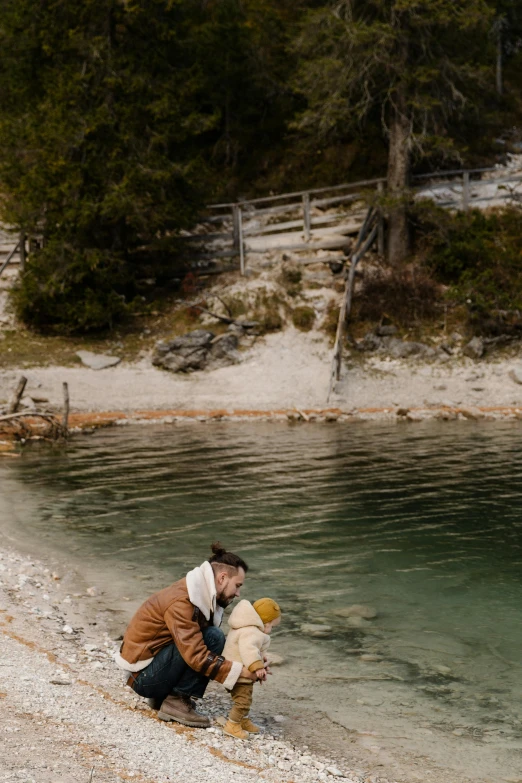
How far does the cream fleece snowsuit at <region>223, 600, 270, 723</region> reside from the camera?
611cm

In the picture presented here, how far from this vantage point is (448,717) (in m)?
6.89

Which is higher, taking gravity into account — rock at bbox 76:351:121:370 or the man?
rock at bbox 76:351:121:370

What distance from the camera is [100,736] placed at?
17.9ft

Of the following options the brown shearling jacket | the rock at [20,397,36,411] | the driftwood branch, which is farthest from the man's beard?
the rock at [20,397,36,411]

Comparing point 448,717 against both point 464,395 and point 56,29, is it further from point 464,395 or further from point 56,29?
point 56,29

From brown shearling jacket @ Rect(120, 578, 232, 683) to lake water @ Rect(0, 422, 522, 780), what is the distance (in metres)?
1.51

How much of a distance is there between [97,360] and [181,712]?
957 inches

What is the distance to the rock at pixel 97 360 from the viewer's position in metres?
29.4

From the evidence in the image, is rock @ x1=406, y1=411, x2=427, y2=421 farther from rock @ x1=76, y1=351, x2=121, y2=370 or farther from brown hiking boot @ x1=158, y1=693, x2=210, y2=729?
brown hiking boot @ x1=158, y1=693, x2=210, y2=729

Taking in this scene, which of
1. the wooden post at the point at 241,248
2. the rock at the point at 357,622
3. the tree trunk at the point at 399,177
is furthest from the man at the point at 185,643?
the wooden post at the point at 241,248

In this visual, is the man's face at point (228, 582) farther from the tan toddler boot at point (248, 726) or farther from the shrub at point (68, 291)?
the shrub at point (68, 291)

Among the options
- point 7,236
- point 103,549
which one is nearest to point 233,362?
point 7,236

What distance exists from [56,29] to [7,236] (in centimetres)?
843

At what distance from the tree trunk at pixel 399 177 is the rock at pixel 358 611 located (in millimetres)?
24715
